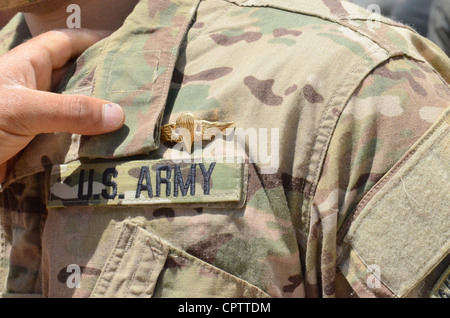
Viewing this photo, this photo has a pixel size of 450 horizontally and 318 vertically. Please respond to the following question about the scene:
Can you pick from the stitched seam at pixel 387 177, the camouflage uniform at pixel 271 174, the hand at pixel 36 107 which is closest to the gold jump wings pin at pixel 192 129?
the camouflage uniform at pixel 271 174

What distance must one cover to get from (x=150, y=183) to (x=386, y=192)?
1.43 feet

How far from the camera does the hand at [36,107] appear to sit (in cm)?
86

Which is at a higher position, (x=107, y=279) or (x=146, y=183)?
(x=146, y=183)

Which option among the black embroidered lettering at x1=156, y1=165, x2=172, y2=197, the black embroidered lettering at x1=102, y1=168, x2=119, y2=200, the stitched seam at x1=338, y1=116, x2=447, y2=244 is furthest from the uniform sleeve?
the black embroidered lettering at x1=102, y1=168, x2=119, y2=200

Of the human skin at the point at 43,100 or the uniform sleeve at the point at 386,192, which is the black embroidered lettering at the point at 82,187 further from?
the uniform sleeve at the point at 386,192

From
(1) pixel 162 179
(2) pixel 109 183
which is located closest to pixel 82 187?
(2) pixel 109 183

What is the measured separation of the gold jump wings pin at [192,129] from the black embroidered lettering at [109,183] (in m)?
0.14

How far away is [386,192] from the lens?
0.78m

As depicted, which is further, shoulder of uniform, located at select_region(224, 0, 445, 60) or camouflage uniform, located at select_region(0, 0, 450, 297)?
shoulder of uniform, located at select_region(224, 0, 445, 60)

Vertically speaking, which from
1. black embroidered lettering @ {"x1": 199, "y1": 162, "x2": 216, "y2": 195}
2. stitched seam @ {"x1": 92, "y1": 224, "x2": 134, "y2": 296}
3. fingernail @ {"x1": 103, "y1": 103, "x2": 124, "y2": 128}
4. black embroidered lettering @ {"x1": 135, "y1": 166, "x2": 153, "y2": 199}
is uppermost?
fingernail @ {"x1": 103, "y1": 103, "x2": 124, "y2": 128}

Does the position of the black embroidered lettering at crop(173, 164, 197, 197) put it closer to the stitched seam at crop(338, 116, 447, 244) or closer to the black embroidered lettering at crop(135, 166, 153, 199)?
the black embroidered lettering at crop(135, 166, 153, 199)

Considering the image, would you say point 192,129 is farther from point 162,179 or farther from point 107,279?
point 107,279

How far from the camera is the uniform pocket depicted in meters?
0.84

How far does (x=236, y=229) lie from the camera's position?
84 centimetres
